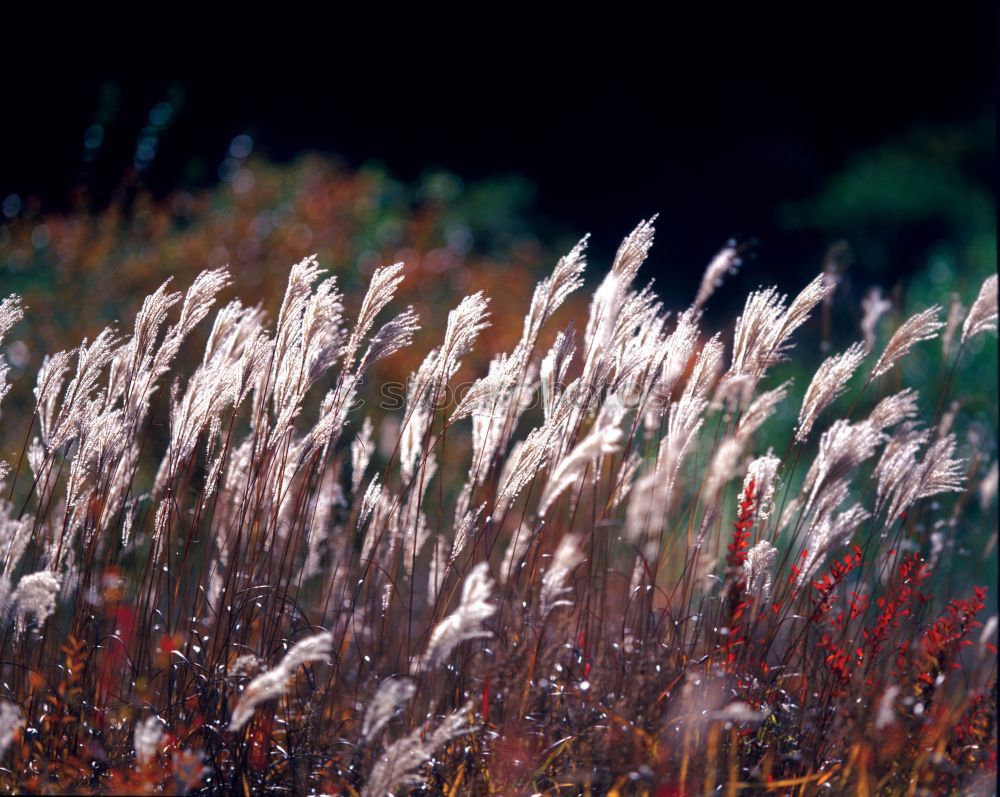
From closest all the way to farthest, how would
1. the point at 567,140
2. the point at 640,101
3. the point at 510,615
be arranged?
1. the point at 510,615
2. the point at 567,140
3. the point at 640,101

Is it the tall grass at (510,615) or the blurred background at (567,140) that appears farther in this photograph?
the blurred background at (567,140)

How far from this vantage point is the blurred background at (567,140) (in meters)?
7.34

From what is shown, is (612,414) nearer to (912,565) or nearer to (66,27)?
(912,565)

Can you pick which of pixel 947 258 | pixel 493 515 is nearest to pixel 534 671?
pixel 493 515

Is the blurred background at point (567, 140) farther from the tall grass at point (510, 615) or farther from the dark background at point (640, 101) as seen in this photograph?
the tall grass at point (510, 615)

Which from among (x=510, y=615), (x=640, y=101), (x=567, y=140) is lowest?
(x=510, y=615)

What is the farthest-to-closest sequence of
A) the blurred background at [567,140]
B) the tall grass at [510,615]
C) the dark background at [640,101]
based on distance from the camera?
the dark background at [640,101] → the blurred background at [567,140] → the tall grass at [510,615]

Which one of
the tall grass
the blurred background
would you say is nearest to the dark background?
the blurred background

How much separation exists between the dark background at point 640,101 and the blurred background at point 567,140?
0.02 meters

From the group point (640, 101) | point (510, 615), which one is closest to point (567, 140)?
point (640, 101)

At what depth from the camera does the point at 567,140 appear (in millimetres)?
10758

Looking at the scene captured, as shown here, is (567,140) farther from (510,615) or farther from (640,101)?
(510,615)

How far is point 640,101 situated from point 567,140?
97cm

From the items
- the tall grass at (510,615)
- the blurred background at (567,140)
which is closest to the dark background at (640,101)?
the blurred background at (567,140)
